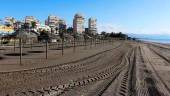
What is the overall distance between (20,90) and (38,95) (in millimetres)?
1229

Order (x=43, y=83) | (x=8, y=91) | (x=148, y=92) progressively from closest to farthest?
(x=8, y=91), (x=148, y=92), (x=43, y=83)

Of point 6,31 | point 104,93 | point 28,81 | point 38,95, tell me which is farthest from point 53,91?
point 6,31

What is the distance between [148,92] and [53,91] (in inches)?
150

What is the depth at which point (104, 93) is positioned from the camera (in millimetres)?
11695

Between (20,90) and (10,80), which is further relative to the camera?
(10,80)

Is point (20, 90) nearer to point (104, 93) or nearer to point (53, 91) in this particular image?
point (53, 91)

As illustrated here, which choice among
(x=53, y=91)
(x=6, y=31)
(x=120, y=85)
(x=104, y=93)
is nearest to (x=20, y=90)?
(x=53, y=91)

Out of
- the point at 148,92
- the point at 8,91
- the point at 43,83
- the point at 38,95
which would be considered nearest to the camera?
the point at 38,95

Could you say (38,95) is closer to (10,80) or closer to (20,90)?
(20,90)

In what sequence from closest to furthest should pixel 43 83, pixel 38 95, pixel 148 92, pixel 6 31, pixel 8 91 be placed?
pixel 38 95 → pixel 8 91 → pixel 148 92 → pixel 43 83 → pixel 6 31

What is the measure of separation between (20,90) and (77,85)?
2.76m

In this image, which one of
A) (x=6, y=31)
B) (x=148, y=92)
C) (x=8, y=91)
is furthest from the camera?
(x=6, y=31)

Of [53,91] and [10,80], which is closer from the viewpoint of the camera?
[53,91]

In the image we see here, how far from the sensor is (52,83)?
13633 mm
